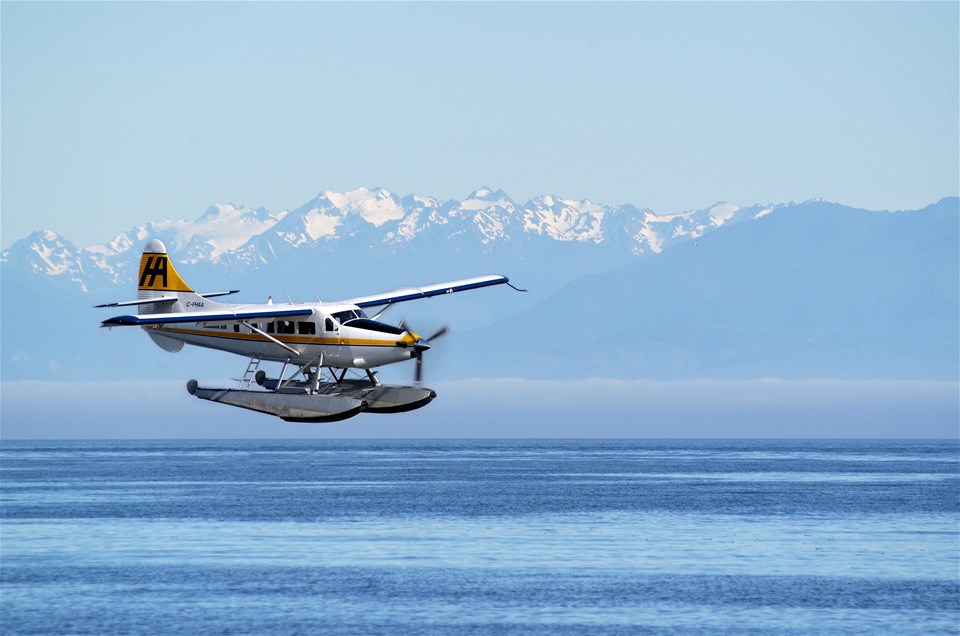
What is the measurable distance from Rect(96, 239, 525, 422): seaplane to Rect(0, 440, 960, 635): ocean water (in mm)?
23408

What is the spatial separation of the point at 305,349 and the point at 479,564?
4308 centimetres

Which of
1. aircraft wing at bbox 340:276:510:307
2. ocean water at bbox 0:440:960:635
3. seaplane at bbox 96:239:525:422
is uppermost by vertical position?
aircraft wing at bbox 340:276:510:307

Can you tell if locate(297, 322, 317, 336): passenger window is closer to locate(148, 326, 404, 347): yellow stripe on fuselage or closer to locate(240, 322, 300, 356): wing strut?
locate(148, 326, 404, 347): yellow stripe on fuselage

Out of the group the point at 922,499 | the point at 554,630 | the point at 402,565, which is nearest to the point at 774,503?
the point at 922,499

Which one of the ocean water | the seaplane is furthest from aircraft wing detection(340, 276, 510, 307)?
the ocean water

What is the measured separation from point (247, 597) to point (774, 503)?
244 feet

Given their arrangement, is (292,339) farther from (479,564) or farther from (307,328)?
(479,564)

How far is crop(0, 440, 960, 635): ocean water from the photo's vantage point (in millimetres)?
73375

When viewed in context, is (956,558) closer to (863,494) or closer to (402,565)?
(402,565)

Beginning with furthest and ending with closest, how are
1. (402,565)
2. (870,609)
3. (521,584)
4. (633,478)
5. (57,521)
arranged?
(633,478) < (57,521) < (402,565) < (521,584) < (870,609)

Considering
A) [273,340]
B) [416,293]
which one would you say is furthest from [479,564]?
[273,340]

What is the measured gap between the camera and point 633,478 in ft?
625

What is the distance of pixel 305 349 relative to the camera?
2018 inches

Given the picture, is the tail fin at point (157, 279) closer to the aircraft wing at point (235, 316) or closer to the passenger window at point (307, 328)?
the aircraft wing at point (235, 316)
